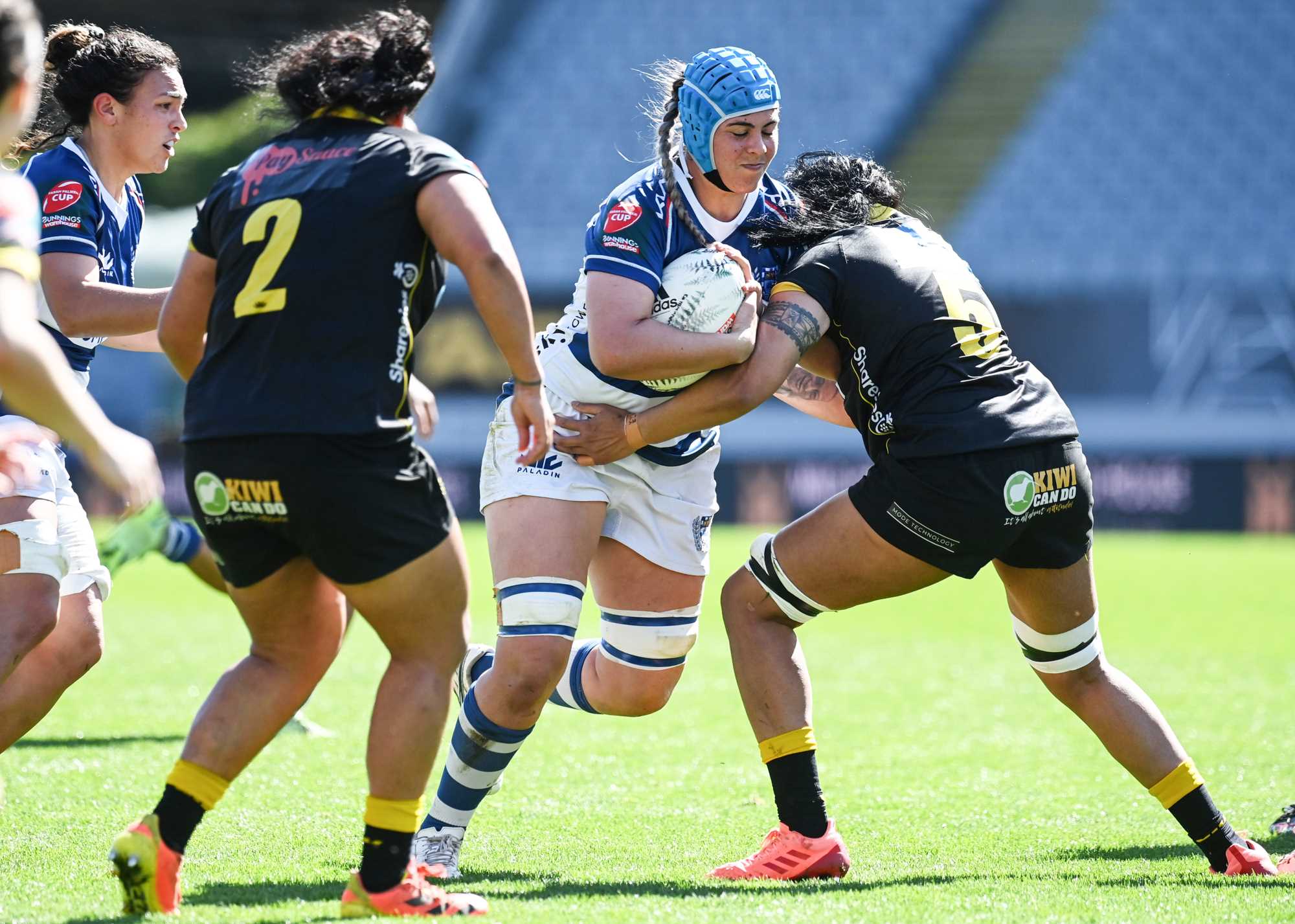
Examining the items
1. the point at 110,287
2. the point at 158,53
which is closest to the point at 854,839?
the point at 110,287

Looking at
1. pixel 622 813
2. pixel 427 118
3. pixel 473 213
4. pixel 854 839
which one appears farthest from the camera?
pixel 427 118

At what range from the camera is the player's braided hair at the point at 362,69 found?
3.38m

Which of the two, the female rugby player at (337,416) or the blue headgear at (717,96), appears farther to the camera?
the blue headgear at (717,96)

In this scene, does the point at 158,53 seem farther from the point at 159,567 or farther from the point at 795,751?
the point at 159,567

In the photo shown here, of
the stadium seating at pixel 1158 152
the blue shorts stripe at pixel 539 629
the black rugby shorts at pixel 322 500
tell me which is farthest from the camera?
the stadium seating at pixel 1158 152

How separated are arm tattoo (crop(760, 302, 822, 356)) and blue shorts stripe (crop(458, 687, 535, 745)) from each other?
1.30m

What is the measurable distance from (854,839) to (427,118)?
76.6 feet

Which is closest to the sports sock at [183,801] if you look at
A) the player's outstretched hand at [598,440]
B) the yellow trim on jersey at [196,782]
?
the yellow trim on jersey at [196,782]

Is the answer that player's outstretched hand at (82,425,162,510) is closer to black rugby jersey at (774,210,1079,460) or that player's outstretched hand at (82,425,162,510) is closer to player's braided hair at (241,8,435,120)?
player's braided hair at (241,8,435,120)

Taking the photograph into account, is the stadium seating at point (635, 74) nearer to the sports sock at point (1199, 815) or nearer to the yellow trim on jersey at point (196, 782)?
the sports sock at point (1199, 815)

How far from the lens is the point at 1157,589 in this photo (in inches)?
530

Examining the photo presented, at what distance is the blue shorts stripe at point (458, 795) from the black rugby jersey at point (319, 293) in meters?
1.24

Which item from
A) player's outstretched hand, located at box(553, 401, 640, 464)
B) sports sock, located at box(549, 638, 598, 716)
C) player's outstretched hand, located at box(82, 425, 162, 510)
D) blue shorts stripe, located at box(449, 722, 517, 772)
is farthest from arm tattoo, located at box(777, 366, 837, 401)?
player's outstretched hand, located at box(82, 425, 162, 510)

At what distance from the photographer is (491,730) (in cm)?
404
